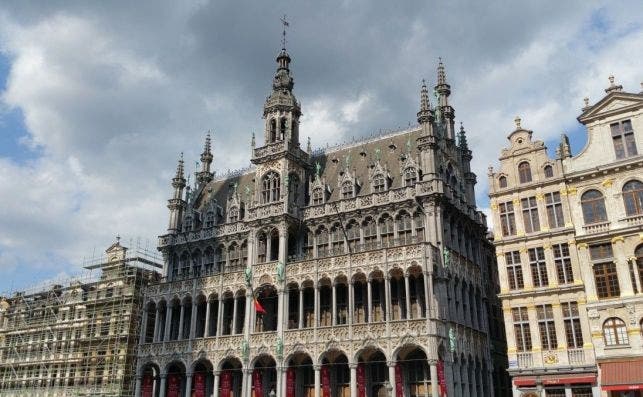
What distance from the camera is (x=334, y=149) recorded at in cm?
5912

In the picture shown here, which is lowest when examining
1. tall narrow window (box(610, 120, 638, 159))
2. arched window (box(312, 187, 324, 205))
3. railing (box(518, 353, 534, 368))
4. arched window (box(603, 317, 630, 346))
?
Result: railing (box(518, 353, 534, 368))

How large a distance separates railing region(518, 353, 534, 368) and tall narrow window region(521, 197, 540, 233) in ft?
27.8

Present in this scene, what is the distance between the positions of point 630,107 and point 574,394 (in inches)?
750

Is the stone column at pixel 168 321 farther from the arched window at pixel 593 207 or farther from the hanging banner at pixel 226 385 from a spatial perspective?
the arched window at pixel 593 207

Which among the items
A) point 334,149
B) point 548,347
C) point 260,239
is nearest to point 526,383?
point 548,347

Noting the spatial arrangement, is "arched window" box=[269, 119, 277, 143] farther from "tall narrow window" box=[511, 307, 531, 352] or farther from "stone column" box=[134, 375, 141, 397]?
"tall narrow window" box=[511, 307, 531, 352]

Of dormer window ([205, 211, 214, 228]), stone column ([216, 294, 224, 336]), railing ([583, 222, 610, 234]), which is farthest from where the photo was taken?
dormer window ([205, 211, 214, 228])

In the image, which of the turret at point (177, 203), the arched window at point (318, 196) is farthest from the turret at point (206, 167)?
the arched window at point (318, 196)

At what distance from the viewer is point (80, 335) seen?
227ft

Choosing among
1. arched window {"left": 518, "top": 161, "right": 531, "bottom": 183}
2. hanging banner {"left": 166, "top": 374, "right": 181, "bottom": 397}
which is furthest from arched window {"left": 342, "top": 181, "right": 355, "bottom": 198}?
hanging banner {"left": 166, "top": 374, "right": 181, "bottom": 397}

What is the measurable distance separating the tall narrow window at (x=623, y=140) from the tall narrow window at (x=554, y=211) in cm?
472

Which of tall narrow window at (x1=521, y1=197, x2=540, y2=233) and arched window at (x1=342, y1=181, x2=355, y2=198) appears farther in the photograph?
arched window at (x1=342, y1=181, x2=355, y2=198)

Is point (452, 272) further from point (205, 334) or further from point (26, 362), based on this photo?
point (26, 362)

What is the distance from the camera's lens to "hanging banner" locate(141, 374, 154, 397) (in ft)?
176
